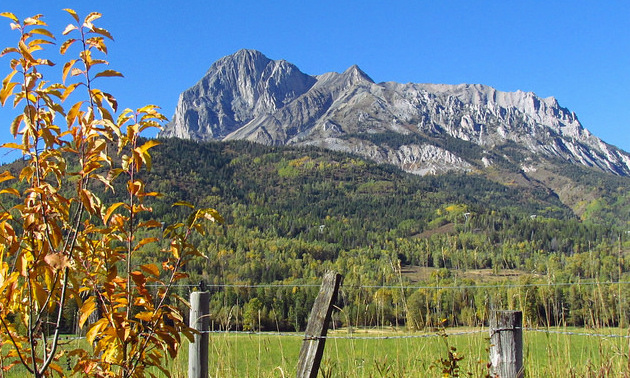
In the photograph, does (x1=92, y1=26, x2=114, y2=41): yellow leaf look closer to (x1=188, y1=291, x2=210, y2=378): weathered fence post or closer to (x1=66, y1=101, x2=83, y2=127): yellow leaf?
(x1=66, y1=101, x2=83, y2=127): yellow leaf

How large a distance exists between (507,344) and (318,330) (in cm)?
118

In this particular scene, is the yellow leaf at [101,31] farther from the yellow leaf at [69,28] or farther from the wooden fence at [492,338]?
the wooden fence at [492,338]

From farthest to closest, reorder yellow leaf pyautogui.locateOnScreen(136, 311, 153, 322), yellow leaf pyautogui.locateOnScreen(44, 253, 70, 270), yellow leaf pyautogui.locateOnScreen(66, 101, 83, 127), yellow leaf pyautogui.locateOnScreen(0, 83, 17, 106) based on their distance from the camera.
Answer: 1. yellow leaf pyautogui.locateOnScreen(136, 311, 153, 322)
2. yellow leaf pyautogui.locateOnScreen(66, 101, 83, 127)
3. yellow leaf pyautogui.locateOnScreen(0, 83, 17, 106)
4. yellow leaf pyautogui.locateOnScreen(44, 253, 70, 270)

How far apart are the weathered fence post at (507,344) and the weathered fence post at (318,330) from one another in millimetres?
1033

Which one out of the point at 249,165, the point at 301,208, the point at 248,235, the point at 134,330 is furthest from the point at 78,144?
the point at 249,165

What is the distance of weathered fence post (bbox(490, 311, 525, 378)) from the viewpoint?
3328mm

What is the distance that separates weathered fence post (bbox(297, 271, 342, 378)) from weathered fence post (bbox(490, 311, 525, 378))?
1033 millimetres

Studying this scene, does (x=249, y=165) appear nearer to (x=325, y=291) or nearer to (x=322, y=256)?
(x=322, y=256)

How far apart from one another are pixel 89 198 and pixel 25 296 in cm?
62

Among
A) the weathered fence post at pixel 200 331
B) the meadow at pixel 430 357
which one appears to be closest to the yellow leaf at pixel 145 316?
the meadow at pixel 430 357

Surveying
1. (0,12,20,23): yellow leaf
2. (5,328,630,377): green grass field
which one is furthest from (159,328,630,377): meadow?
(0,12,20,23): yellow leaf

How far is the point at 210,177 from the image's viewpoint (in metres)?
172

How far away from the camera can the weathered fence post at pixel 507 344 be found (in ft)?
10.9

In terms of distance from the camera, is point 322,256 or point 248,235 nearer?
point 322,256
